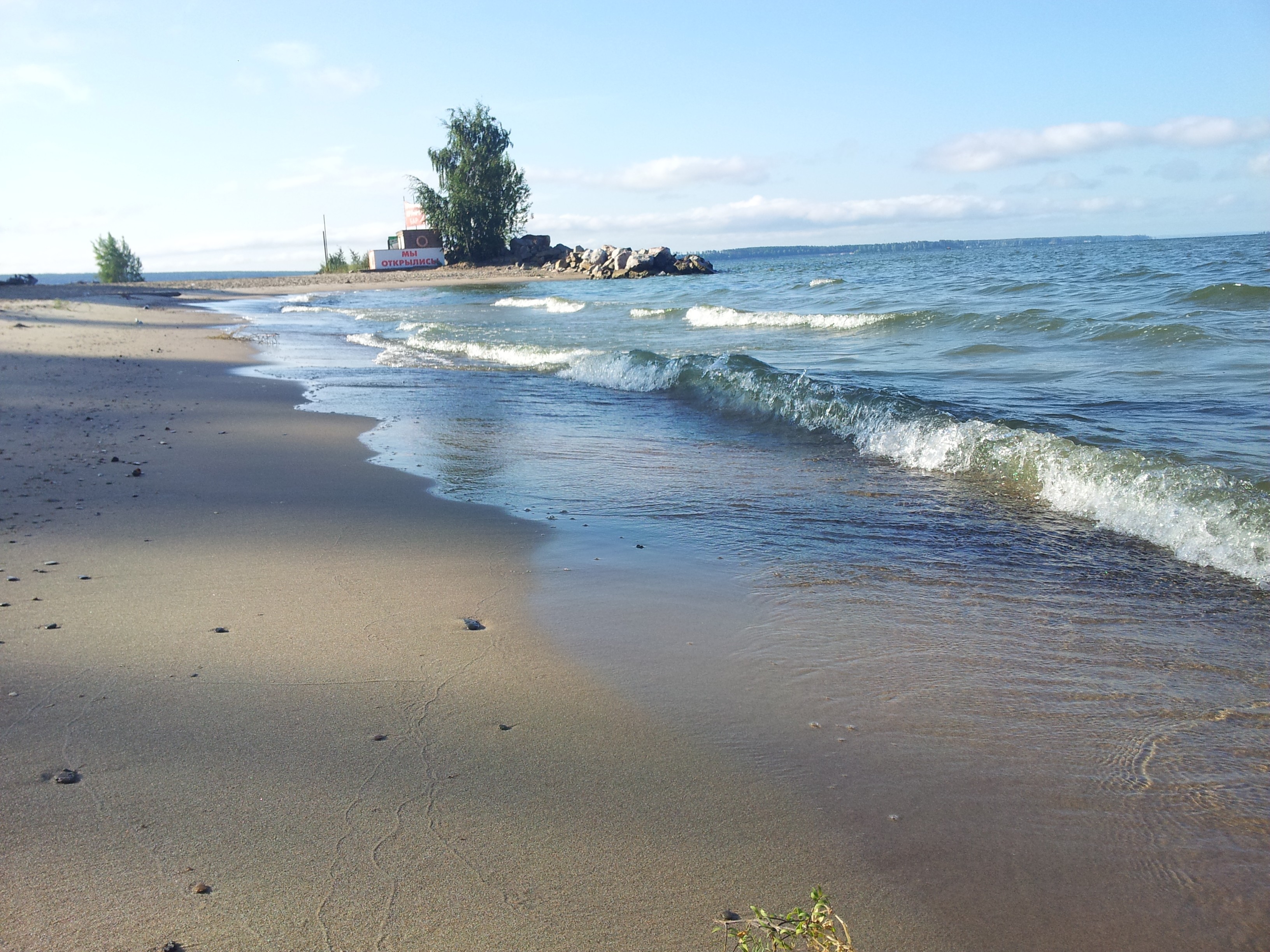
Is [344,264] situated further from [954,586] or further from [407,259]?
[954,586]

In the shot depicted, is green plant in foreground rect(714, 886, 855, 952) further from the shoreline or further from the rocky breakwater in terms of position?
the rocky breakwater

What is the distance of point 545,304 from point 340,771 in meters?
30.9

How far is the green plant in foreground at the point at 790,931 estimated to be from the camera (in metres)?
1.43

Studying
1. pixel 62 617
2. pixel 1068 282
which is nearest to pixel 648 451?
pixel 62 617

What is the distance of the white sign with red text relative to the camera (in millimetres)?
66000

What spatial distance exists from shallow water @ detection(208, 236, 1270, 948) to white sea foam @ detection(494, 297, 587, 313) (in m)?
17.1

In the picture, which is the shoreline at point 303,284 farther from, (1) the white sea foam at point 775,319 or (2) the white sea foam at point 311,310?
(1) the white sea foam at point 775,319

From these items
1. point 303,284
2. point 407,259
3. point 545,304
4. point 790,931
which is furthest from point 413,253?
point 790,931

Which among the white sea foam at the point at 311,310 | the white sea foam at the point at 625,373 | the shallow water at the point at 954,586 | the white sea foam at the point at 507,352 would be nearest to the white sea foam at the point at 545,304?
the white sea foam at the point at 311,310

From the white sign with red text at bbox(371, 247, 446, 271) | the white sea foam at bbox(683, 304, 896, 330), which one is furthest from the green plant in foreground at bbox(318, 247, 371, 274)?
the white sea foam at bbox(683, 304, 896, 330)

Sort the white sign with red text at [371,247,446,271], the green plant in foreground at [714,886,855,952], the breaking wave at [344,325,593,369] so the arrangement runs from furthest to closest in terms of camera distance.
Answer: the white sign with red text at [371,247,446,271] → the breaking wave at [344,325,593,369] → the green plant in foreground at [714,886,855,952]

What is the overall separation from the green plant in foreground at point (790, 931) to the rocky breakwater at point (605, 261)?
56859 mm

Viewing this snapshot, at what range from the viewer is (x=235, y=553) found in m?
4.30

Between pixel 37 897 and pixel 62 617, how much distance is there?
189 centimetres
